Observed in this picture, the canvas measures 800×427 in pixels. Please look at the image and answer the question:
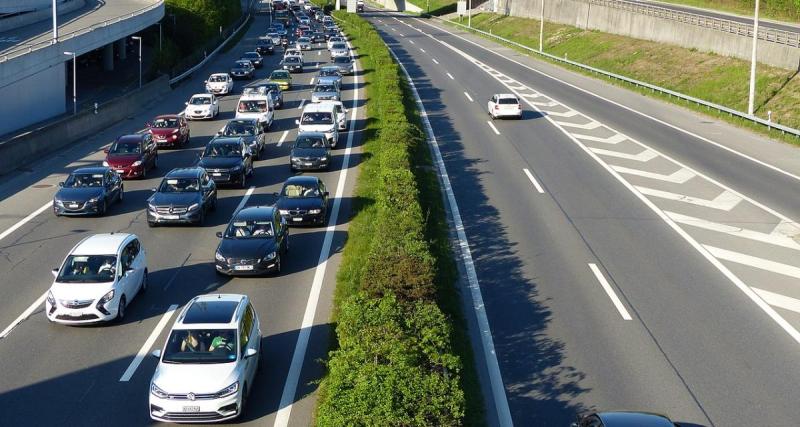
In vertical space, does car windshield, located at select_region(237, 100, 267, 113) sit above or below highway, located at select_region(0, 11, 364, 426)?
above

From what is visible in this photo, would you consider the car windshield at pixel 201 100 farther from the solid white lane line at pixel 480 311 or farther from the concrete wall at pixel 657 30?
the concrete wall at pixel 657 30

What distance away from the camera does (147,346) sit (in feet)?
59.2

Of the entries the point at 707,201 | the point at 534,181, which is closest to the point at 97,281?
the point at 534,181

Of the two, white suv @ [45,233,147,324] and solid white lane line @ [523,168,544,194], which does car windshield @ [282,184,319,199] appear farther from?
solid white lane line @ [523,168,544,194]

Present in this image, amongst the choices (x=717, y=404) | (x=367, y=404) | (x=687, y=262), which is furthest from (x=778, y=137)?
(x=367, y=404)

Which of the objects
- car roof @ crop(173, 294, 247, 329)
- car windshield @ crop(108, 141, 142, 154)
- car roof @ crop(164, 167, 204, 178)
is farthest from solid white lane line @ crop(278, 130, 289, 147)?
car roof @ crop(173, 294, 247, 329)

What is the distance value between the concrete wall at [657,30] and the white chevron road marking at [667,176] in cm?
1922

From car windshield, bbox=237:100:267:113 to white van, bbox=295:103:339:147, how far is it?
3.74m

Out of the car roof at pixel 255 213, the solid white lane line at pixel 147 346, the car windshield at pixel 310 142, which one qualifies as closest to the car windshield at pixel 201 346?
the solid white lane line at pixel 147 346

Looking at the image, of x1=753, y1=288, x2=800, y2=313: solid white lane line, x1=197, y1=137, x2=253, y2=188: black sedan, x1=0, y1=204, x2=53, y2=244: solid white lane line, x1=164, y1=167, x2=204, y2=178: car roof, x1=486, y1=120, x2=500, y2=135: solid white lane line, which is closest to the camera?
x1=753, y1=288, x2=800, y2=313: solid white lane line

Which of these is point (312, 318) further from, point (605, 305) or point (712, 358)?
point (712, 358)

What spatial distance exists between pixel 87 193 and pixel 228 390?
15369 mm

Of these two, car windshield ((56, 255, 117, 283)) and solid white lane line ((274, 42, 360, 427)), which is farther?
car windshield ((56, 255, 117, 283))

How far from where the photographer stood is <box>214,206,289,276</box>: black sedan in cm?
2200
